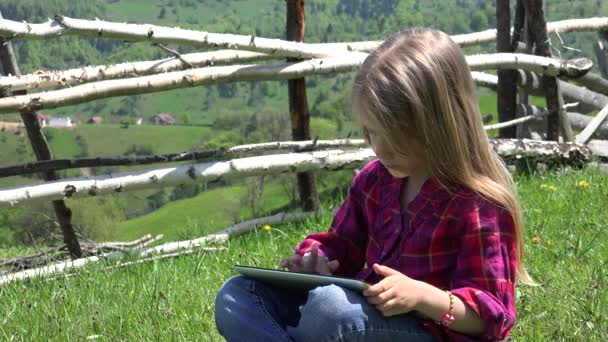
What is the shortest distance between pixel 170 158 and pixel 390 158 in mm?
2870

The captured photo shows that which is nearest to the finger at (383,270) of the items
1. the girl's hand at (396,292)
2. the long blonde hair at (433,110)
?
the girl's hand at (396,292)

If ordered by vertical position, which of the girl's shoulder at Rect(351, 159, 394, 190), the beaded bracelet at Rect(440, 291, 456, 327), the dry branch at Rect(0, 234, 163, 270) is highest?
the girl's shoulder at Rect(351, 159, 394, 190)

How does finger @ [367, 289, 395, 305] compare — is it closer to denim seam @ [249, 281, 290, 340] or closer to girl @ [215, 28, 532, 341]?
girl @ [215, 28, 532, 341]

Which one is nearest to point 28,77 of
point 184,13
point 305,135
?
point 305,135

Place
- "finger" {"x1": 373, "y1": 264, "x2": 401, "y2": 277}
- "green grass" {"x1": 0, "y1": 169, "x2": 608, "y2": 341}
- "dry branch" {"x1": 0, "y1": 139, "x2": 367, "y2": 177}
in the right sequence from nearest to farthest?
1. "finger" {"x1": 373, "y1": 264, "x2": 401, "y2": 277}
2. "green grass" {"x1": 0, "y1": 169, "x2": 608, "y2": 341}
3. "dry branch" {"x1": 0, "y1": 139, "x2": 367, "y2": 177}

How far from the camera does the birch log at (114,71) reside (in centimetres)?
436

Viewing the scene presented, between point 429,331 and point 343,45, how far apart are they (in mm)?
3595

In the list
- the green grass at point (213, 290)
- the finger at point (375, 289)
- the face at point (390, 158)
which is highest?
the face at point (390, 158)

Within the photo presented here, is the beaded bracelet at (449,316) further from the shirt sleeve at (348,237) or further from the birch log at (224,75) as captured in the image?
the birch log at (224,75)

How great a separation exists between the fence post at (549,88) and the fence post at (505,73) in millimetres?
169

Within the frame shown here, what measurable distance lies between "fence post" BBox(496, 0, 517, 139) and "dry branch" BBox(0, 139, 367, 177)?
3.79 ft

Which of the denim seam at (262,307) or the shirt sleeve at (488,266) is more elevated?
the shirt sleeve at (488,266)

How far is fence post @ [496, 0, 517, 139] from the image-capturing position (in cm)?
560

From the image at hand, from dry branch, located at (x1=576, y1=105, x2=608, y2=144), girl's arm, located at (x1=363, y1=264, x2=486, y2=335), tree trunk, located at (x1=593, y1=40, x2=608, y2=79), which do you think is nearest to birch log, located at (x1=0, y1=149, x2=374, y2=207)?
dry branch, located at (x1=576, y1=105, x2=608, y2=144)
